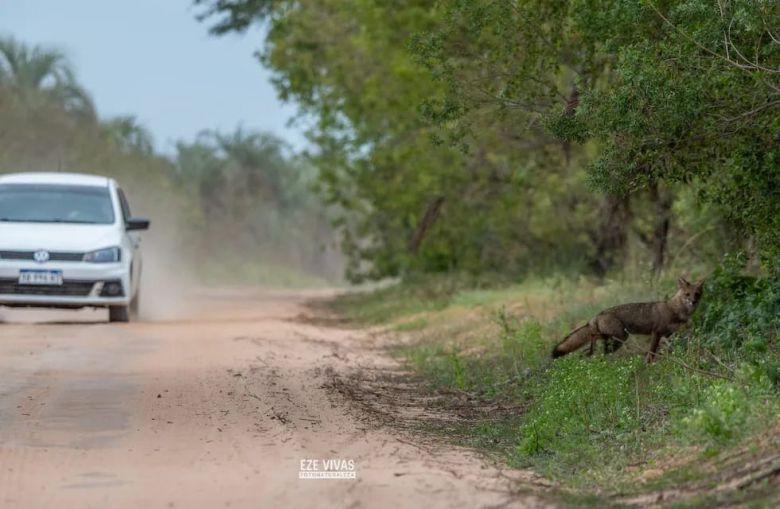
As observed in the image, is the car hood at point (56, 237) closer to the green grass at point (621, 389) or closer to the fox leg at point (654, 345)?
the green grass at point (621, 389)

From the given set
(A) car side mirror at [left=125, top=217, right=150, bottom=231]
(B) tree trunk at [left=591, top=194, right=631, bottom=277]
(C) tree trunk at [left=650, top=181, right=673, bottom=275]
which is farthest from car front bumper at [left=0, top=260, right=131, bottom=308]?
(B) tree trunk at [left=591, top=194, right=631, bottom=277]

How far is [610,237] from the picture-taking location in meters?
23.3

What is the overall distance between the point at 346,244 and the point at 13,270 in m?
18.5

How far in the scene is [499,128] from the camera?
17.0 m

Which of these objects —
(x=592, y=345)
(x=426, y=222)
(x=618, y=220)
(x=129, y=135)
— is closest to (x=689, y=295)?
(x=592, y=345)

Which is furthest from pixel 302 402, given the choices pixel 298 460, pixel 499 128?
pixel 499 128

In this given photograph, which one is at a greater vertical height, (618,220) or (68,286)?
Answer: (618,220)

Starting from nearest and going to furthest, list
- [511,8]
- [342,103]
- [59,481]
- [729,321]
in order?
[59,481] < [729,321] < [511,8] < [342,103]

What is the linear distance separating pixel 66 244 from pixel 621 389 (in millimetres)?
9372

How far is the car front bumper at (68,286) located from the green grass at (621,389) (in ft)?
12.8

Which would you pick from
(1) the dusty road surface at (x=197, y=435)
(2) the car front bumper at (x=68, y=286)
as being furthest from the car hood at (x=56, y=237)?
(1) the dusty road surface at (x=197, y=435)

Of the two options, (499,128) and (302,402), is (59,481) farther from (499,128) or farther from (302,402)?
(499,128)

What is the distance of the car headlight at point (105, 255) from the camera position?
1795 cm

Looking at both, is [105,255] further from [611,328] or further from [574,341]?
[611,328]
